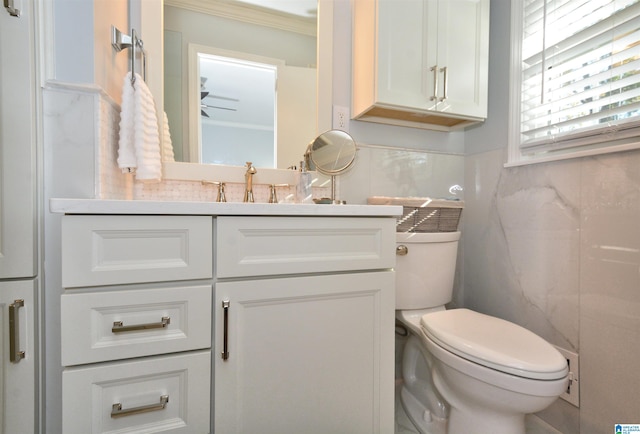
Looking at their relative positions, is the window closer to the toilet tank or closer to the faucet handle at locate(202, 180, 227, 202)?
the toilet tank

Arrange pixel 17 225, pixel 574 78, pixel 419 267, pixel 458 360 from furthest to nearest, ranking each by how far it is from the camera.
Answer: pixel 419 267 < pixel 574 78 < pixel 458 360 < pixel 17 225

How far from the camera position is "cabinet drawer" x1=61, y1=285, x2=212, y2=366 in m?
0.66

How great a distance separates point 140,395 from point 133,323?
0.17 m

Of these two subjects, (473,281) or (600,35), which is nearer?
(600,35)

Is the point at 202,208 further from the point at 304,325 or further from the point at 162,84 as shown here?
the point at 162,84

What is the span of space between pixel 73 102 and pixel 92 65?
0.39ft

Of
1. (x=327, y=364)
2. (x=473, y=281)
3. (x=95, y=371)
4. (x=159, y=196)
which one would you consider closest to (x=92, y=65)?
(x=159, y=196)

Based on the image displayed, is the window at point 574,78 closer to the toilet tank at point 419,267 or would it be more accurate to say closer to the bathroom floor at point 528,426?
the toilet tank at point 419,267

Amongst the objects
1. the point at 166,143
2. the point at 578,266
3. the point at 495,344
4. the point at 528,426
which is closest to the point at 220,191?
the point at 166,143

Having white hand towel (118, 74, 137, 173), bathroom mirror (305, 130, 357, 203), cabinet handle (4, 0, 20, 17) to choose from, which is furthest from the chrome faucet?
cabinet handle (4, 0, 20, 17)

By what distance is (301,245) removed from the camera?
83 cm

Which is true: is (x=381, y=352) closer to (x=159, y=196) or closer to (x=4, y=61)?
(x=159, y=196)

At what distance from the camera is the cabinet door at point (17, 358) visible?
0.78 meters

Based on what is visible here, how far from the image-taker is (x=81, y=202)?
2.15 feet
